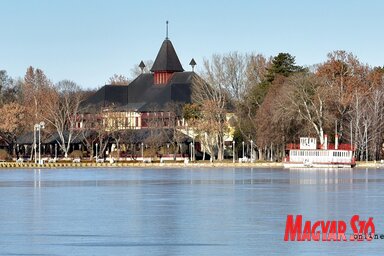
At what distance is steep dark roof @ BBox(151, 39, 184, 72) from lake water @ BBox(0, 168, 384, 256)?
265ft

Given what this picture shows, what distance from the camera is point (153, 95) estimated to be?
14288 cm

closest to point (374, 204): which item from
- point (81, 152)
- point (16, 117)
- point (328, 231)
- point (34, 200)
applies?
point (328, 231)

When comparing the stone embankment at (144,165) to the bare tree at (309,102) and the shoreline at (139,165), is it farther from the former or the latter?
the bare tree at (309,102)

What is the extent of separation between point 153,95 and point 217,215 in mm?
102667

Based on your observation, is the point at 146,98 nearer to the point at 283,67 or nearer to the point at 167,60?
the point at 167,60

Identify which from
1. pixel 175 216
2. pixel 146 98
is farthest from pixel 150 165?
pixel 175 216

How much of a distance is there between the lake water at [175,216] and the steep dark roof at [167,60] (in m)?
80.7

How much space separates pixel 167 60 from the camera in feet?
477

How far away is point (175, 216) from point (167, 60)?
106 m

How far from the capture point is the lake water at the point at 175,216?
30281 millimetres

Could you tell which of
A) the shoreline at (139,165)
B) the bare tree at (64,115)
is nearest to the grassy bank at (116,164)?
the shoreline at (139,165)

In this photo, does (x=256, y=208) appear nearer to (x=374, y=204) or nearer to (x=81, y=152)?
(x=374, y=204)

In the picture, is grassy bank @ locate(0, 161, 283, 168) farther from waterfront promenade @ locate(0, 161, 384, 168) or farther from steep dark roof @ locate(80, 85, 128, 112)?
steep dark roof @ locate(80, 85, 128, 112)

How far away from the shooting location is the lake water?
30.3 m
